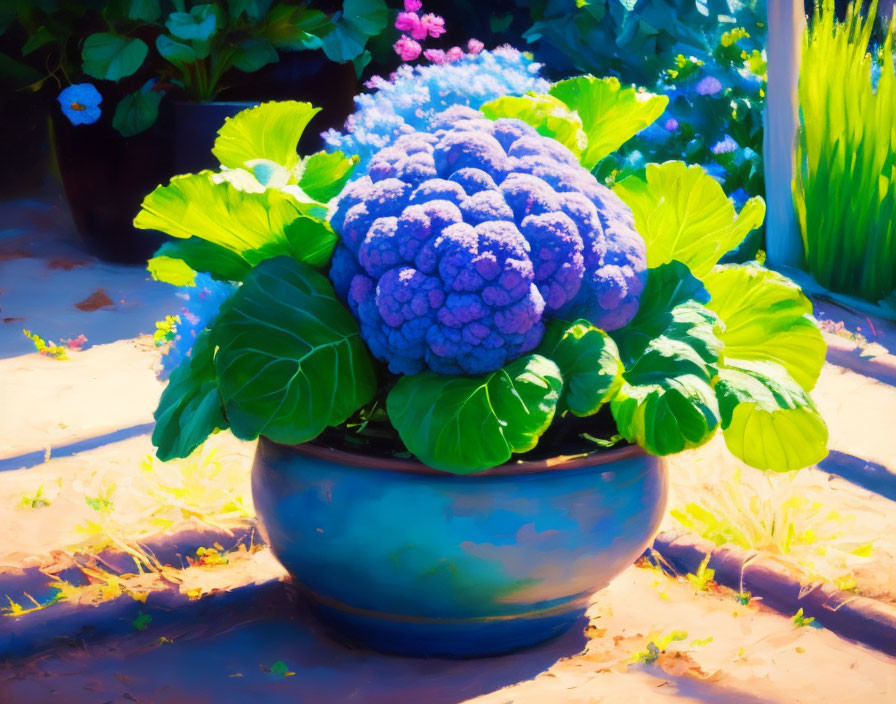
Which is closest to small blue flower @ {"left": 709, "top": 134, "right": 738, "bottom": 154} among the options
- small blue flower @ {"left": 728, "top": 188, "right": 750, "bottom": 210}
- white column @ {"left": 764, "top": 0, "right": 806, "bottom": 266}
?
small blue flower @ {"left": 728, "top": 188, "right": 750, "bottom": 210}

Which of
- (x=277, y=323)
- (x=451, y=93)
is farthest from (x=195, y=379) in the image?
(x=451, y=93)

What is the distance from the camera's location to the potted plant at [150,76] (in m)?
4.07

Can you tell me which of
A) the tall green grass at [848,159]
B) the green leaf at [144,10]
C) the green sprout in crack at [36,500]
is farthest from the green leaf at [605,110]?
the green leaf at [144,10]

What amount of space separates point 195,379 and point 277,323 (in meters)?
0.21

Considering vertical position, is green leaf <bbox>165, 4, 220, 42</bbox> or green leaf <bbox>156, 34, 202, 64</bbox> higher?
green leaf <bbox>165, 4, 220, 42</bbox>

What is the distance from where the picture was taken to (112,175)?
4.28m

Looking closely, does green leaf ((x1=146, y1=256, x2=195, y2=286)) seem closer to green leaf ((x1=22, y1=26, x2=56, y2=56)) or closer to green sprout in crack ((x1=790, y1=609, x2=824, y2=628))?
green sprout in crack ((x1=790, y1=609, x2=824, y2=628))

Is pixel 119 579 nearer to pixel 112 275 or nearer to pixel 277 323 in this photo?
pixel 277 323

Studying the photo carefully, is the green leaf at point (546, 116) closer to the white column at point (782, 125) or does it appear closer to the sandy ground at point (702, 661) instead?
the sandy ground at point (702, 661)

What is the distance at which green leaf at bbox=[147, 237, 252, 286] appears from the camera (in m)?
1.28

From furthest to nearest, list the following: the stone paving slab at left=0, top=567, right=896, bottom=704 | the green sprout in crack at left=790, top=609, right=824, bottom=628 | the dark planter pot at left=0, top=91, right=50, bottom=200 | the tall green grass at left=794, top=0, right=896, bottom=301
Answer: the dark planter pot at left=0, top=91, right=50, bottom=200 → the tall green grass at left=794, top=0, right=896, bottom=301 → the green sprout in crack at left=790, top=609, right=824, bottom=628 → the stone paving slab at left=0, top=567, right=896, bottom=704

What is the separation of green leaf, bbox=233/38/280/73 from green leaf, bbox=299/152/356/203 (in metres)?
3.00

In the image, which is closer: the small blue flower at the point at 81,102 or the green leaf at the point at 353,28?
the small blue flower at the point at 81,102

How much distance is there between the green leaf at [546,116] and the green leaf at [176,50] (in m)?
2.88
